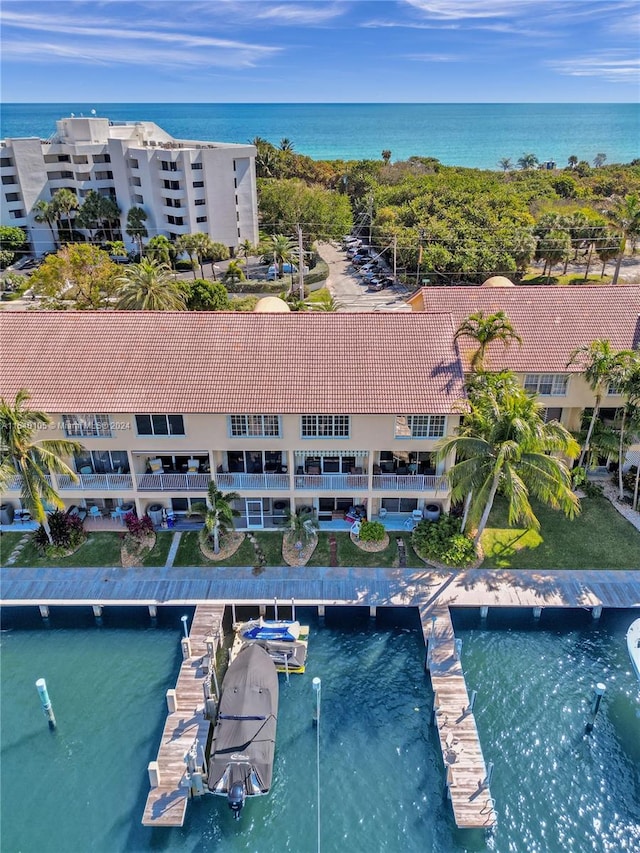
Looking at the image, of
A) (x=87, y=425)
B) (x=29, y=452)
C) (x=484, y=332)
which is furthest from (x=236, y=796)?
(x=484, y=332)

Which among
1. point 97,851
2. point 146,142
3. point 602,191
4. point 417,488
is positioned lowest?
point 97,851

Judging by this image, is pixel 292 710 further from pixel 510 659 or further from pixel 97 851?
pixel 510 659

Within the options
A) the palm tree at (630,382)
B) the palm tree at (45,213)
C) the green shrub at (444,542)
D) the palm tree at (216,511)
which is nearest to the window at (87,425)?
the palm tree at (216,511)

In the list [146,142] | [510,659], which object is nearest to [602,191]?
[146,142]

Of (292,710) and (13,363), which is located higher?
(13,363)

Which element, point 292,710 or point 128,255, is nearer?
point 292,710

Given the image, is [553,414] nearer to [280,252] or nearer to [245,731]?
[245,731]
